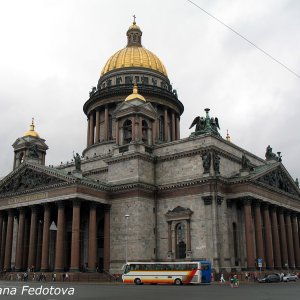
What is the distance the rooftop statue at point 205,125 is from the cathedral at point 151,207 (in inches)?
6.0

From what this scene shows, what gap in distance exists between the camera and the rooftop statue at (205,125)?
5969cm

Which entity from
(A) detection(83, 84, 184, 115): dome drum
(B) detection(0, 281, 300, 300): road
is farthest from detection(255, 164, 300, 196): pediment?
(B) detection(0, 281, 300, 300): road

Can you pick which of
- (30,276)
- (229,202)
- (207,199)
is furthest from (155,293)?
(30,276)

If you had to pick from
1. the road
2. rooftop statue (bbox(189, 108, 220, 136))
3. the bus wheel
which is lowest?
the road

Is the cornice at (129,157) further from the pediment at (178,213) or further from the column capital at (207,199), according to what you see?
the column capital at (207,199)

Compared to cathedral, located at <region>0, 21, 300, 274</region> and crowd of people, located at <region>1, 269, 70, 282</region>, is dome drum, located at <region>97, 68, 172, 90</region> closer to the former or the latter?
cathedral, located at <region>0, 21, 300, 274</region>

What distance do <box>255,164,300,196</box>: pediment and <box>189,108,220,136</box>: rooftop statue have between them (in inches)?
337

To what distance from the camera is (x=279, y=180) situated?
6594 centimetres

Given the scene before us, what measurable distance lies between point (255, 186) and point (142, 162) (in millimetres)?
14886

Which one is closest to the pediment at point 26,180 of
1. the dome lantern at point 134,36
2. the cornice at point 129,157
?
the cornice at point 129,157

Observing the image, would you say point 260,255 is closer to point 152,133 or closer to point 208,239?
point 208,239

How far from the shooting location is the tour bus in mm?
43969

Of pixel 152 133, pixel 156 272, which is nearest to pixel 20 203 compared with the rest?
pixel 152 133

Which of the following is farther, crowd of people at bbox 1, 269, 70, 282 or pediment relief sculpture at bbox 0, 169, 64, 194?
pediment relief sculpture at bbox 0, 169, 64, 194
